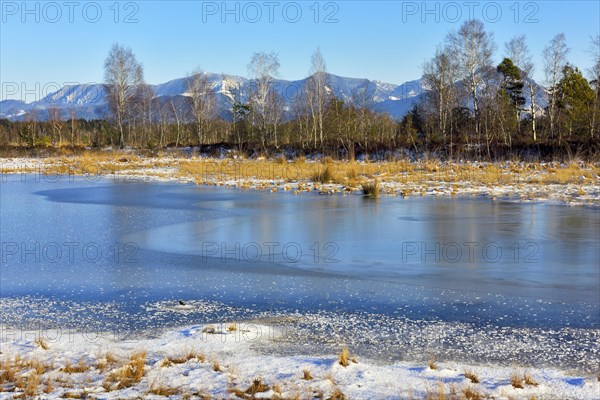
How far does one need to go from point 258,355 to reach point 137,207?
11163 millimetres

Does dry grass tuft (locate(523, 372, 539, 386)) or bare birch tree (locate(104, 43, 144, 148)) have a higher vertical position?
bare birch tree (locate(104, 43, 144, 148))

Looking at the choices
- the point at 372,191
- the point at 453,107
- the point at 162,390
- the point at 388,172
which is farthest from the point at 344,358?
the point at 453,107

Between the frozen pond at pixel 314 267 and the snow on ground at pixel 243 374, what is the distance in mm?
576

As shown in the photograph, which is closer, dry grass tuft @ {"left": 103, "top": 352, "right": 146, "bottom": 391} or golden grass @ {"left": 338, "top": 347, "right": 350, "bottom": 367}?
dry grass tuft @ {"left": 103, "top": 352, "right": 146, "bottom": 391}

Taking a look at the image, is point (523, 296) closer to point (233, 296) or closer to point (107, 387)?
point (233, 296)

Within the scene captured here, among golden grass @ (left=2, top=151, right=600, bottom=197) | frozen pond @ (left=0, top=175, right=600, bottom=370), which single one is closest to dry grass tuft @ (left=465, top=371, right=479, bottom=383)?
frozen pond @ (left=0, top=175, right=600, bottom=370)

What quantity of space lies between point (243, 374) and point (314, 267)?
3.56 metres

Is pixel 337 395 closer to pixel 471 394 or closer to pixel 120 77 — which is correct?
pixel 471 394

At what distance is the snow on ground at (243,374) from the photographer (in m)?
3.94

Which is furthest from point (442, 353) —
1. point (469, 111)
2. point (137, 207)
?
point (469, 111)

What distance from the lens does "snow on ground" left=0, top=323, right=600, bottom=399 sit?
3.94m

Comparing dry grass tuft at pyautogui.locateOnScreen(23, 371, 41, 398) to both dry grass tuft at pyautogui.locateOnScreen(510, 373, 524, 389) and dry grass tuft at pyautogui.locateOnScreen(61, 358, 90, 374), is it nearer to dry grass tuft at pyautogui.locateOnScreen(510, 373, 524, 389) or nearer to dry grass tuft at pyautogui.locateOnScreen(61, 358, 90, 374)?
dry grass tuft at pyautogui.locateOnScreen(61, 358, 90, 374)

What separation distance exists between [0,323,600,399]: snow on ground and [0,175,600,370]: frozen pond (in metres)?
0.58

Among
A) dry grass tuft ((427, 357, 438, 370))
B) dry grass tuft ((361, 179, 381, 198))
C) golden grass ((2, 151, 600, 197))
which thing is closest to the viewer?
dry grass tuft ((427, 357, 438, 370))
